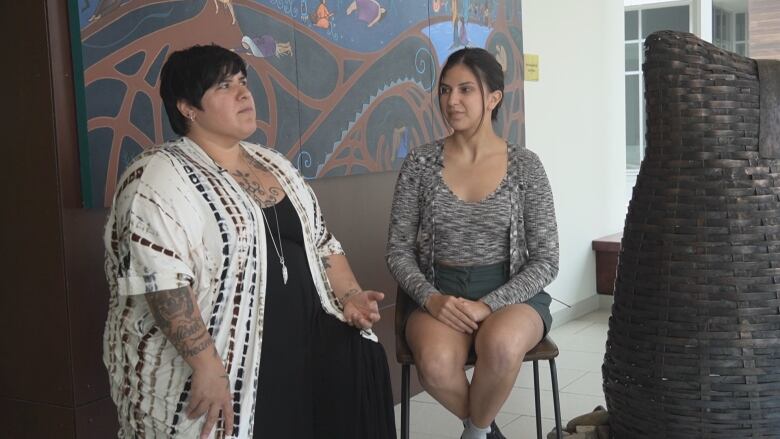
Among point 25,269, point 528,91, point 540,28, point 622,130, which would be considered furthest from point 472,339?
point 622,130

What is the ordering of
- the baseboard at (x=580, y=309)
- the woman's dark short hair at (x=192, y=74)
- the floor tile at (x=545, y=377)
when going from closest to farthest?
the woman's dark short hair at (x=192, y=74) < the floor tile at (x=545, y=377) < the baseboard at (x=580, y=309)

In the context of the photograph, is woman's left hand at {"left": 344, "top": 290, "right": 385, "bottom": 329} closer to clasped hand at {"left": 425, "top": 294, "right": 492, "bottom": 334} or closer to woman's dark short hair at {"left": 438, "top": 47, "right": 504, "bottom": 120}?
clasped hand at {"left": 425, "top": 294, "right": 492, "bottom": 334}

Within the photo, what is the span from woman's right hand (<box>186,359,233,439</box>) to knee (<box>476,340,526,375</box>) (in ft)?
2.60

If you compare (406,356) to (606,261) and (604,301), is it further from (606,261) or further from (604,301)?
(604,301)

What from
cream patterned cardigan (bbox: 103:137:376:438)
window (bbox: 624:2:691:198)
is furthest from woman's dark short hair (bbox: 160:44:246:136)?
window (bbox: 624:2:691:198)

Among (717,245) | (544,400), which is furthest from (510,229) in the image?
(544,400)

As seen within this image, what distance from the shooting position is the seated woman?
6.22ft

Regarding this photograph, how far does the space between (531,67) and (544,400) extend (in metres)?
2.01

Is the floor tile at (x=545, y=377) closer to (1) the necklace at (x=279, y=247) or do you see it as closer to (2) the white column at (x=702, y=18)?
(1) the necklace at (x=279, y=247)

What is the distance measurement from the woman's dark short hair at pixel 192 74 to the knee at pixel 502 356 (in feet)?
3.36

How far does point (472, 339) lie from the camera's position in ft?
8.33

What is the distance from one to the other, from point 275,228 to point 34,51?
79cm

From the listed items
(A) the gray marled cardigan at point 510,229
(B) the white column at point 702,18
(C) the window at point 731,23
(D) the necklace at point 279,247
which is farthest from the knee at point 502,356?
(C) the window at point 731,23

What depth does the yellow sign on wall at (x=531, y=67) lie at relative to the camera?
4793 mm
